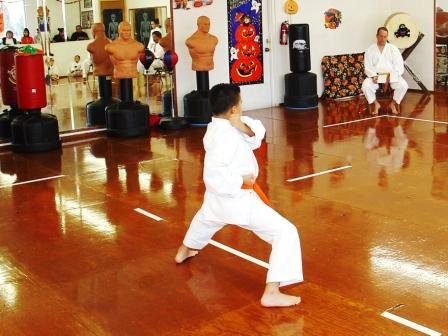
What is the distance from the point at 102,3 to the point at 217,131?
591 cm

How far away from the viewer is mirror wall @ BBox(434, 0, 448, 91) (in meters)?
11.4

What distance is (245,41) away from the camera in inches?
403

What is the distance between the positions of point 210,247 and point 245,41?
6409 mm

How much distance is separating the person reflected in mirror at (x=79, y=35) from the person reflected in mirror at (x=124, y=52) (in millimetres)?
578

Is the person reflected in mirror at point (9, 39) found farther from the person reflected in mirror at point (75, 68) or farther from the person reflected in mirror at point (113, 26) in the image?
the person reflected in mirror at point (113, 26)

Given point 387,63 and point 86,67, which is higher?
point 86,67

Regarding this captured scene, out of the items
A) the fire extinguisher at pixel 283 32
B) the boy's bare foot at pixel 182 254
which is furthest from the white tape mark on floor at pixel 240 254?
the fire extinguisher at pixel 283 32

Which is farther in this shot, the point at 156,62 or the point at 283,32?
the point at 283,32

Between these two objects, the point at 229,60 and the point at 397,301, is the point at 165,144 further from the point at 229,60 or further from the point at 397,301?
the point at 397,301

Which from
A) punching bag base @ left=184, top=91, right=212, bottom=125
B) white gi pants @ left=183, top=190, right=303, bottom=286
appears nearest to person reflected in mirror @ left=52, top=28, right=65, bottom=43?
punching bag base @ left=184, top=91, right=212, bottom=125

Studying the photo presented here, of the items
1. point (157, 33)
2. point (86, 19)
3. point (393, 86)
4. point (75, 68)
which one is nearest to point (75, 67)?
point (75, 68)

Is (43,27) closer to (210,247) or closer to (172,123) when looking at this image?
(172,123)

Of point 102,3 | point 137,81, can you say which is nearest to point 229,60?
point 137,81

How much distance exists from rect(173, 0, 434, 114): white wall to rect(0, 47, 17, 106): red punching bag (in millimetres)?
2431
